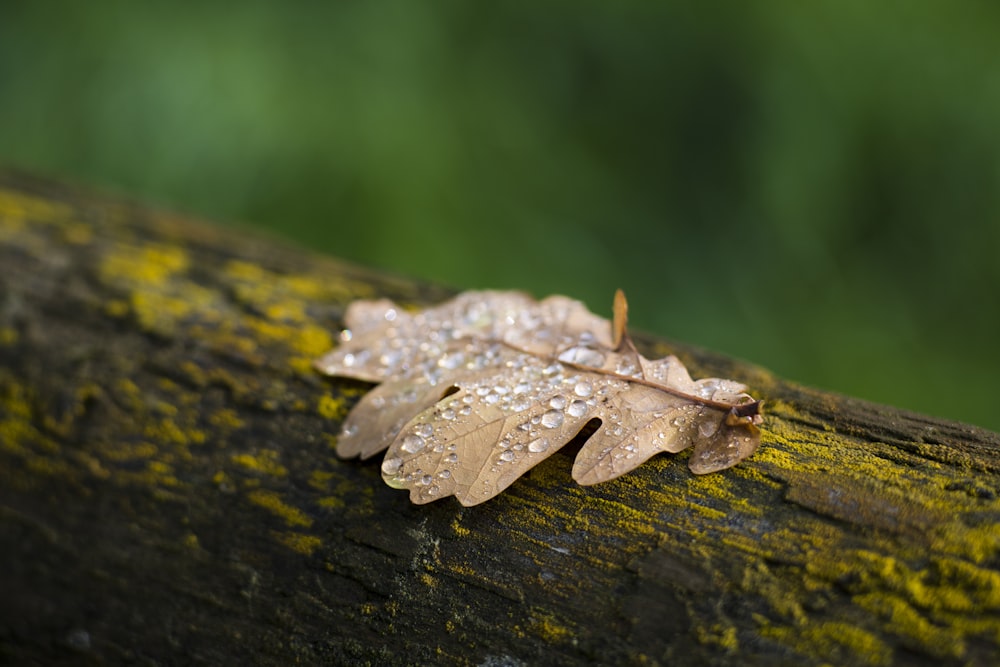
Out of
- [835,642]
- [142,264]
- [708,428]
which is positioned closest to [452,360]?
[708,428]

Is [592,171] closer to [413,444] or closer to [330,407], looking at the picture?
[330,407]

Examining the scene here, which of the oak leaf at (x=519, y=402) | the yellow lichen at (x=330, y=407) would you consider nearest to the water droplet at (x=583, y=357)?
the oak leaf at (x=519, y=402)

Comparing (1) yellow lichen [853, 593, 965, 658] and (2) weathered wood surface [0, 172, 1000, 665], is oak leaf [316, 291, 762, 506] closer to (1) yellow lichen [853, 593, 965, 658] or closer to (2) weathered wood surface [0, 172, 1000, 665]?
(2) weathered wood surface [0, 172, 1000, 665]

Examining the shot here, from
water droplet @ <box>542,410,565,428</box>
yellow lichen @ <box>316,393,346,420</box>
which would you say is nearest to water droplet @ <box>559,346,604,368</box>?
water droplet @ <box>542,410,565,428</box>

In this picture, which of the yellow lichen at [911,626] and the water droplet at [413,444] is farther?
the water droplet at [413,444]

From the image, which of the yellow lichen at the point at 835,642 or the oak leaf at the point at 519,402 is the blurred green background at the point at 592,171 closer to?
the oak leaf at the point at 519,402

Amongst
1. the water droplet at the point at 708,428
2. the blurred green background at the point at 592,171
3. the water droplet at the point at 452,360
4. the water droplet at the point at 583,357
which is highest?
the blurred green background at the point at 592,171

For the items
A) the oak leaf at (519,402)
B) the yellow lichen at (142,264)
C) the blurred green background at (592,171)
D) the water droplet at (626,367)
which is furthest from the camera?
the blurred green background at (592,171)
